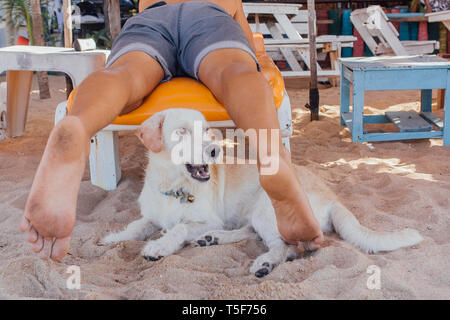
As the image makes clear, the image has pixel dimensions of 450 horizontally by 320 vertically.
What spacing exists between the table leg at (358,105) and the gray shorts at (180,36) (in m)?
1.79

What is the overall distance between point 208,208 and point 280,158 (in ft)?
2.61

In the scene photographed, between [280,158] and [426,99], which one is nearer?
[280,158]

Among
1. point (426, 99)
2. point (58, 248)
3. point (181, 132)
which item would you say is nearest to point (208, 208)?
point (181, 132)

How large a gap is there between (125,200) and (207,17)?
1.25m

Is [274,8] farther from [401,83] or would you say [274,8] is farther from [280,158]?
[280,158]

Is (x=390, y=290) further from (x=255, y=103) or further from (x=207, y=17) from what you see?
(x=207, y=17)

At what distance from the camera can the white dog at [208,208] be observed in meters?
2.11

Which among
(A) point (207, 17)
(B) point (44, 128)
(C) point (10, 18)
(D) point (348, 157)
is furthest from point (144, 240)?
(C) point (10, 18)

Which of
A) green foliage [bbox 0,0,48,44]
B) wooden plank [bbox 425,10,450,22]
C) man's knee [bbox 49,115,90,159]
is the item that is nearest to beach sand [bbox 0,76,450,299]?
man's knee [bbox 49,115,90,159]

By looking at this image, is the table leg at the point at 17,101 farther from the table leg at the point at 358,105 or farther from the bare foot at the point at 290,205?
the bare foot at the point at 290,205

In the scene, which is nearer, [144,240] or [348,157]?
[144,240]

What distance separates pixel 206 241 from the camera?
7.43 ft

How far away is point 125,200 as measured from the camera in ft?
10.0
